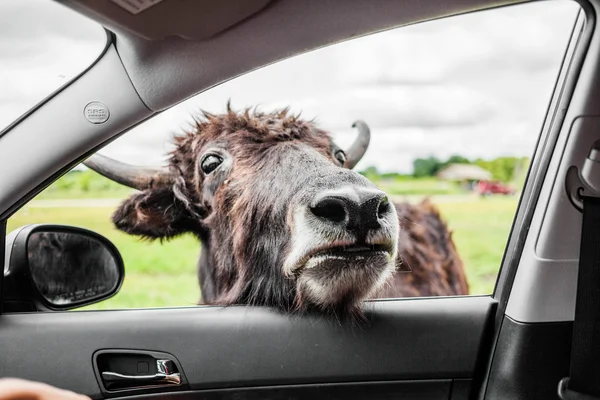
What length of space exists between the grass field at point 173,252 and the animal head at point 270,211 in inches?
2.1

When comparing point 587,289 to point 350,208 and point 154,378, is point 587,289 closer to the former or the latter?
point 350,208

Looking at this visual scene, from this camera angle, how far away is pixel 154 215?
2492mm

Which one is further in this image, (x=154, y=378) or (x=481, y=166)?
(x=481, y=166)

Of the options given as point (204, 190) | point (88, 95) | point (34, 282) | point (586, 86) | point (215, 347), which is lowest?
point (215, 347)

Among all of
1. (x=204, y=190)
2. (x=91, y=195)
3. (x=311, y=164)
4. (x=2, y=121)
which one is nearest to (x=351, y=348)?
(x=311, y=164)

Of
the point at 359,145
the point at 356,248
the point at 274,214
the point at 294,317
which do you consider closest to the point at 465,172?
the point at 359,145

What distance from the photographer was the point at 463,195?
2.60 meters

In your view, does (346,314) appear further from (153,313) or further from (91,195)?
(91,195)

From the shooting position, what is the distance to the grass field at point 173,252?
88.4 inches

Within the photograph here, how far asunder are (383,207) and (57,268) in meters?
1.10

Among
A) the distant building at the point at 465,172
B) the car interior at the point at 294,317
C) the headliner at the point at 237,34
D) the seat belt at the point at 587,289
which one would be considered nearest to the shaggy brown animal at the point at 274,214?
the car interior at the point at 294,317

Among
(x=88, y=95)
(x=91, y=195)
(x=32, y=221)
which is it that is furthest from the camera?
(x=91, y=195)

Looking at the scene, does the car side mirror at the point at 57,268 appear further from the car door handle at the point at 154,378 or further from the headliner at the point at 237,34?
the headliner at the point at 237,34

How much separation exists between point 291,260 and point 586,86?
1048mm
